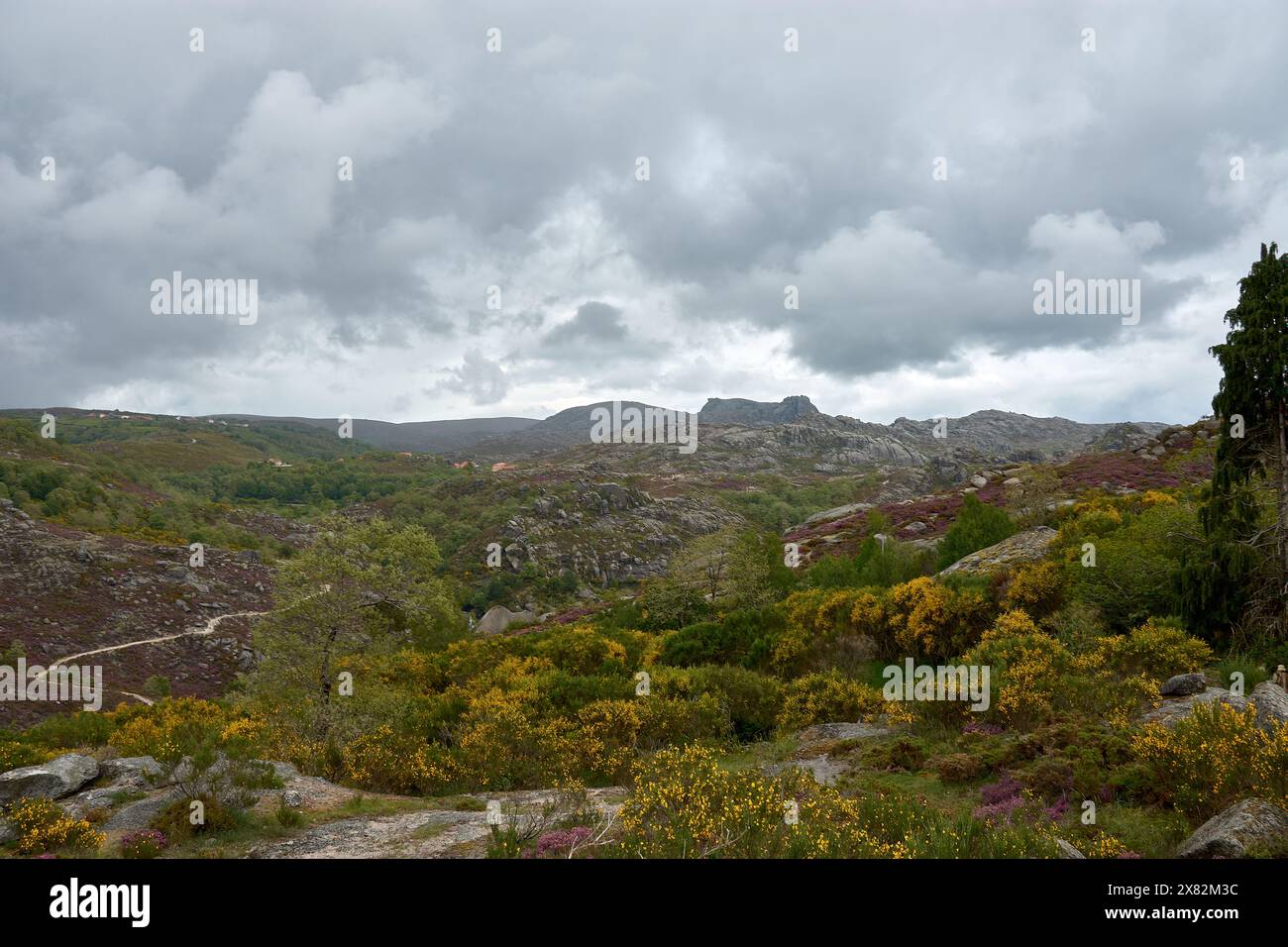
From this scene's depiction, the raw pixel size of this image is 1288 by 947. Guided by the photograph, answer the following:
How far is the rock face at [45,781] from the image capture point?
11031mm

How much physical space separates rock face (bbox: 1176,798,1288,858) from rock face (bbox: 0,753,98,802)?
17080 mm

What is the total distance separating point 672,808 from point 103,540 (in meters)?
75.4

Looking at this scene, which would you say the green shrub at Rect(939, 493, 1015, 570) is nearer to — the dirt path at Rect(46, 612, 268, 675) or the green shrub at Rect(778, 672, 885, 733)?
the green shrub at Rect(778, 672, 885, 733)

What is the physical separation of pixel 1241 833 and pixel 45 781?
17.7 m

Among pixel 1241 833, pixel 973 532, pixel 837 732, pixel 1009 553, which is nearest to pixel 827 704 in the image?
pixel 837 732

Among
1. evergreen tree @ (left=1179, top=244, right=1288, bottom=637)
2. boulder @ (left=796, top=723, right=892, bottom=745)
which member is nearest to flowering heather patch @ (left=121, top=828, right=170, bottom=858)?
boulder @ (left=796, top=723, right=892, bottom=745)

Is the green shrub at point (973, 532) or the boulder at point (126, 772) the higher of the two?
the green shrub at point (973, 532)

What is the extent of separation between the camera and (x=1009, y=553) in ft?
105

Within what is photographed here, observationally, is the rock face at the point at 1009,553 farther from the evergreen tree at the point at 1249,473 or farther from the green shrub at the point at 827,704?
the green shrub at the point at 827,704

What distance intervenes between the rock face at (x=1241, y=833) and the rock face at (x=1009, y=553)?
2371 cm

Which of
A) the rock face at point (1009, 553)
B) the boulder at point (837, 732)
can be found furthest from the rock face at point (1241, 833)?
the rock face at point (1009, 553)

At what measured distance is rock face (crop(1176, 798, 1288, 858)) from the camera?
6250 mm

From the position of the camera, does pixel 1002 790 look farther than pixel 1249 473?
No

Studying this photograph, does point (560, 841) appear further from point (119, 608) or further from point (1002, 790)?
point (119, 608)
